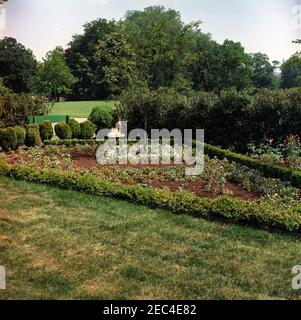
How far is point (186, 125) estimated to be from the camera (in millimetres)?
16938

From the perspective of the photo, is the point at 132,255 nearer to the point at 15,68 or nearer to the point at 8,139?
the point at 8,139

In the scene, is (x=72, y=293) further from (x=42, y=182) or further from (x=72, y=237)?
(x=42, y=182)

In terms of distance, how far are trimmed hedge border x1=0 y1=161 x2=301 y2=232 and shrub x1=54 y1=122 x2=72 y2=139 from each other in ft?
24.9

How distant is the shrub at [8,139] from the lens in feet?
45.4

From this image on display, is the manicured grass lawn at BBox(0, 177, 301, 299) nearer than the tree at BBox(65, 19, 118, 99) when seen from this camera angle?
Yes

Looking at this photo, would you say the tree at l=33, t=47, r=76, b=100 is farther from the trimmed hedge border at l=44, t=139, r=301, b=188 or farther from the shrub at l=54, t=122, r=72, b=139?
the trimmed hedge border at l=44, t=139, r=301, b=188

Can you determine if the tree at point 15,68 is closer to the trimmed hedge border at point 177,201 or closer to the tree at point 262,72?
the tree at point 262,72

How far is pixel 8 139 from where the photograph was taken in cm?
1399

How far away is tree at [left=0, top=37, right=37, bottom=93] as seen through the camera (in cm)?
5559

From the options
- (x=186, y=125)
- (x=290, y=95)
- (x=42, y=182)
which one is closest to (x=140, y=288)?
(x=42, y=182)

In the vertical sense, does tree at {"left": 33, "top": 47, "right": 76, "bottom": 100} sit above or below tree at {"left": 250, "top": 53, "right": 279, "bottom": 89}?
below

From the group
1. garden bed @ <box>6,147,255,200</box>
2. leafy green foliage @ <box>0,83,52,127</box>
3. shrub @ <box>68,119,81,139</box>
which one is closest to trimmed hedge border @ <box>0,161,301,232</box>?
garden bed @ <box>6,147,255,200</box>

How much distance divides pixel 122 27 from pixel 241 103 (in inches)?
188

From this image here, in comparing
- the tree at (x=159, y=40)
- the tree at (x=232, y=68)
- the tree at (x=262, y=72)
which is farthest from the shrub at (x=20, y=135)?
the tree at (x=262, y=72)
